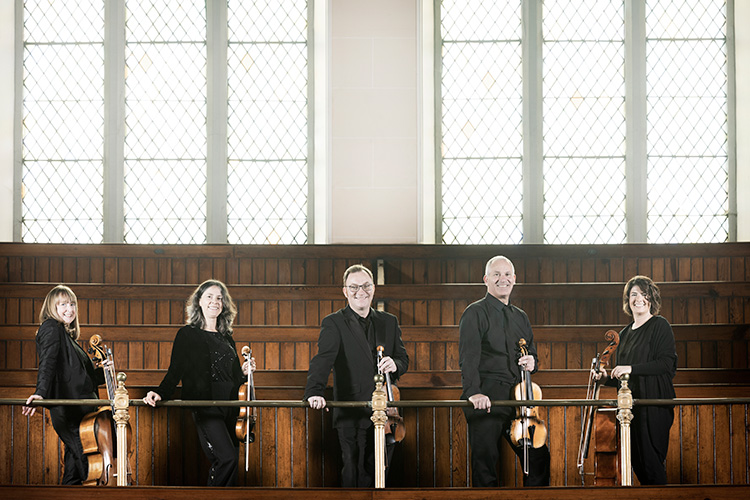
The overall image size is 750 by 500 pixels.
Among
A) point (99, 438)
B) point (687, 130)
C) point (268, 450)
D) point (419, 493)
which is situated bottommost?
point (419, 493)

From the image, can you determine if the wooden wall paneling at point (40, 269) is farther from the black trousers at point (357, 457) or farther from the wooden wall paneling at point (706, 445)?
the wooden wall paneling at point (706, 445)

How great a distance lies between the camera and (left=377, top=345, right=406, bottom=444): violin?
4133 mm

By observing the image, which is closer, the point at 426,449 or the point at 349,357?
the point at 349,357

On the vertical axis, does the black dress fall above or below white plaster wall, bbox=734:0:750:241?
below

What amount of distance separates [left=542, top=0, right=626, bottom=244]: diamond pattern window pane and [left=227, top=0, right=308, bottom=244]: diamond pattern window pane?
2.44 metres

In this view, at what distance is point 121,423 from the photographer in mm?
4066

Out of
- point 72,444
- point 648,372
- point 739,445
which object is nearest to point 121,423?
point 72,444

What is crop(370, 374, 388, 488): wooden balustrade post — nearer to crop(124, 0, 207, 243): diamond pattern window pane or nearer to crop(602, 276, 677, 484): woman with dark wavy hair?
crop(602, 276, 677, 484): woman with dark wavy hair

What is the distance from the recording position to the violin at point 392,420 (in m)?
4.13

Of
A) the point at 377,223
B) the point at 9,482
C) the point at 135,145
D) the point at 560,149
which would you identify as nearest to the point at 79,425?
the point at 9,482

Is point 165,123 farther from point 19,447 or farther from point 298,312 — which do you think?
point 19,447

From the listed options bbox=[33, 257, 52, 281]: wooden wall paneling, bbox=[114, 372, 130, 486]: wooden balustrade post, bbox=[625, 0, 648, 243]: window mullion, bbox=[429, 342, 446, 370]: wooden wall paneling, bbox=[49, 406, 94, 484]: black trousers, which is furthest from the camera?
bbox=[625, 0, 648, 243]: window mullion

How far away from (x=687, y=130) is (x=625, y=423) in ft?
16.0

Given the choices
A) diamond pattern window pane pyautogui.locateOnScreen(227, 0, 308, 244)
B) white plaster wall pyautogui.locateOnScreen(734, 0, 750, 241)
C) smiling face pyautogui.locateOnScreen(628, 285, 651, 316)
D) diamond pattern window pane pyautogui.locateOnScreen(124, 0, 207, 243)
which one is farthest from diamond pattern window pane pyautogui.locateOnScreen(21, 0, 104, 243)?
white plaster wall pyautogui.locateOnScreen(734, 0, 750, 241)
